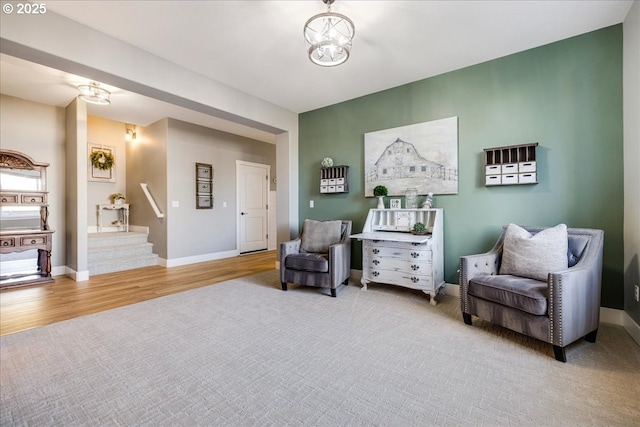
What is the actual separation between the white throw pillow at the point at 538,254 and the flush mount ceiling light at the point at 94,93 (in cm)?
503

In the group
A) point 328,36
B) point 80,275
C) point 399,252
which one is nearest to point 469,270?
point 399,252

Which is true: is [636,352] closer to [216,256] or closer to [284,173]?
[284,173]

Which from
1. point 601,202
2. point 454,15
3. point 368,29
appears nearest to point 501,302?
point 601,202

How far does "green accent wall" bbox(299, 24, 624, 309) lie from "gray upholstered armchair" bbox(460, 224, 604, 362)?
1.42ft

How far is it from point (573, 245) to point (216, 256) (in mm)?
5491

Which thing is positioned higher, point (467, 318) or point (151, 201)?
point (151, 201)

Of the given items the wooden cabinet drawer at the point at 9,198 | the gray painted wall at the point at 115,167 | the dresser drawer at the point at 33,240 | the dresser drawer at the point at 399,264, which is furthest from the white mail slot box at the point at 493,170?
the gray painted wall at the point at 115,167

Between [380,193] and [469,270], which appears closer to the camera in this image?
[469,270]

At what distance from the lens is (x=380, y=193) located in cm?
371

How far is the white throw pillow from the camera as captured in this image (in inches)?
89.1

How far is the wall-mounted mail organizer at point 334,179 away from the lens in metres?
4.16

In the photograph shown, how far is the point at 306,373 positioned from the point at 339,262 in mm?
1681

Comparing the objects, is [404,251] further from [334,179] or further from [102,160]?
[102,160]

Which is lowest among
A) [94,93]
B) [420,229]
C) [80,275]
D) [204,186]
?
[80,275]
